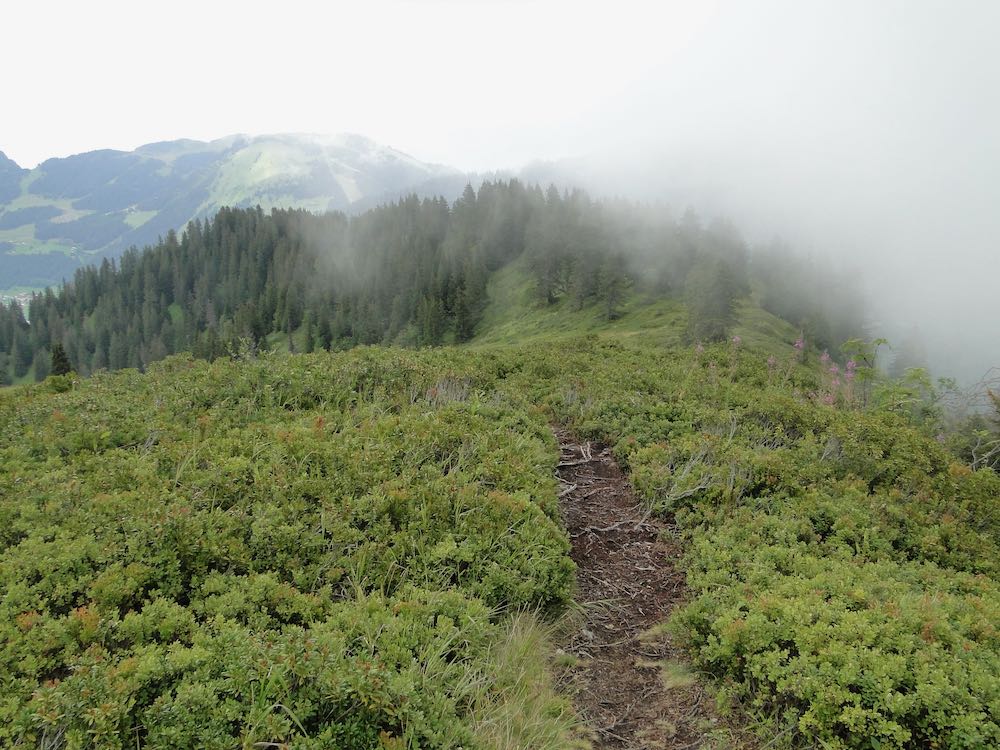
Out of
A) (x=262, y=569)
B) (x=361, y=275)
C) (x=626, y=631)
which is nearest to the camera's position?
(x=262, y=569)

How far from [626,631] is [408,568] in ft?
9.74

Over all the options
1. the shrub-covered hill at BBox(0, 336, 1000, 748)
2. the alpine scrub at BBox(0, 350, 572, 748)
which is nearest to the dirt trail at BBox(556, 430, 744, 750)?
the shrub-covered hill at BBox(0, 336, 1000, 748)

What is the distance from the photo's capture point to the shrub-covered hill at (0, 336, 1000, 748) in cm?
418

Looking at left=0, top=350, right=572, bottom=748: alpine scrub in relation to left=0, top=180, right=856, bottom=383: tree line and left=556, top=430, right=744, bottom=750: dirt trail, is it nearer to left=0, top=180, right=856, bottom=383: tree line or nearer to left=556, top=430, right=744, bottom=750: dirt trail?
left=556, top=430, right=744, bottom=750: dirt trail

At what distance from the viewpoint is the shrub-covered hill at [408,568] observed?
4182 millimetres

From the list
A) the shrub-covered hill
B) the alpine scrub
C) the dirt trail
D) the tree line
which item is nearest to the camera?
the alpine scrub

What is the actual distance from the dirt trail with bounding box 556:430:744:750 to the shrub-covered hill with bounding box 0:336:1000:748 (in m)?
0.43

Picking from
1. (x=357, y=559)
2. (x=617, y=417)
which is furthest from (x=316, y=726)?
(x=617, y=417)

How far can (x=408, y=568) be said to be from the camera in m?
6.33

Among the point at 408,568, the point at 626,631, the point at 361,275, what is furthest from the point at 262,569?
the point at 361,275

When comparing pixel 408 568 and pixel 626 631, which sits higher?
pixel 408 568

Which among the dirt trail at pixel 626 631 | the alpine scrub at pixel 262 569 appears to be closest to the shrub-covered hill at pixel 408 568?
the alpine scrub at pixel 262 569

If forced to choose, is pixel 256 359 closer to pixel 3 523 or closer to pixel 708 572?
pixel 3 523

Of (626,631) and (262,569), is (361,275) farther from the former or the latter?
(626,631)
